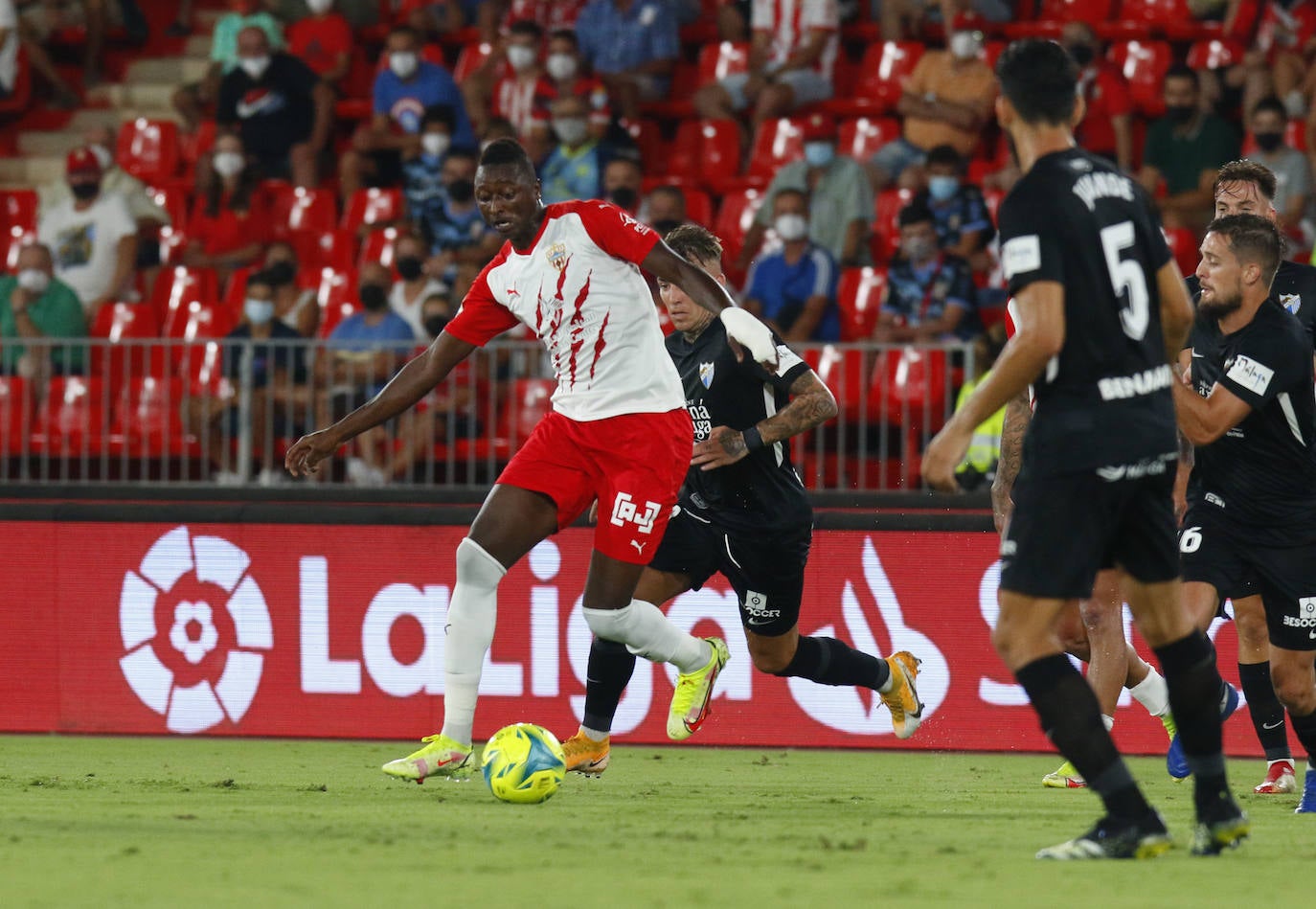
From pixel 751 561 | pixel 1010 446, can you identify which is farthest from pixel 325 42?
pixel 1010 446

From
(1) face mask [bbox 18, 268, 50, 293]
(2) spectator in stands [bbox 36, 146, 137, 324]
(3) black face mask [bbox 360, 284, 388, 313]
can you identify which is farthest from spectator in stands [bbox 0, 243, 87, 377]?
(3) black face mask [bbox 360, 284, 388, 313]

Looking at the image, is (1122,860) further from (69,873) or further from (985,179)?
(985,179)

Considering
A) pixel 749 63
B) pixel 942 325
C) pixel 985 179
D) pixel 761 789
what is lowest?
pixel 761 789

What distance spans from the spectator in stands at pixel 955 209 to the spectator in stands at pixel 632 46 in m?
3.12

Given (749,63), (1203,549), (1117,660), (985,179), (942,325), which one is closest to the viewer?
(1203,549)

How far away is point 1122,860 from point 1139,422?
125 cm

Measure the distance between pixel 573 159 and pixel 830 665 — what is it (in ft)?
22.3

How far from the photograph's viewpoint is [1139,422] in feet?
18.4

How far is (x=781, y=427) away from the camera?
840 centimetres

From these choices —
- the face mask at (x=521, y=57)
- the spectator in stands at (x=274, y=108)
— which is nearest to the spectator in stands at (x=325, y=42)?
the spectator in stands at (x=274, y=108)

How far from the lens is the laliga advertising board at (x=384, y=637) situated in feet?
34.0

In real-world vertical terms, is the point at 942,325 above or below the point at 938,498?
above

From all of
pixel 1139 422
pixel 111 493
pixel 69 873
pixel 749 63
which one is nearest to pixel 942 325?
pixel 749 63

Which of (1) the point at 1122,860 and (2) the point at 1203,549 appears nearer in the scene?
(1) the point at 1122,860
